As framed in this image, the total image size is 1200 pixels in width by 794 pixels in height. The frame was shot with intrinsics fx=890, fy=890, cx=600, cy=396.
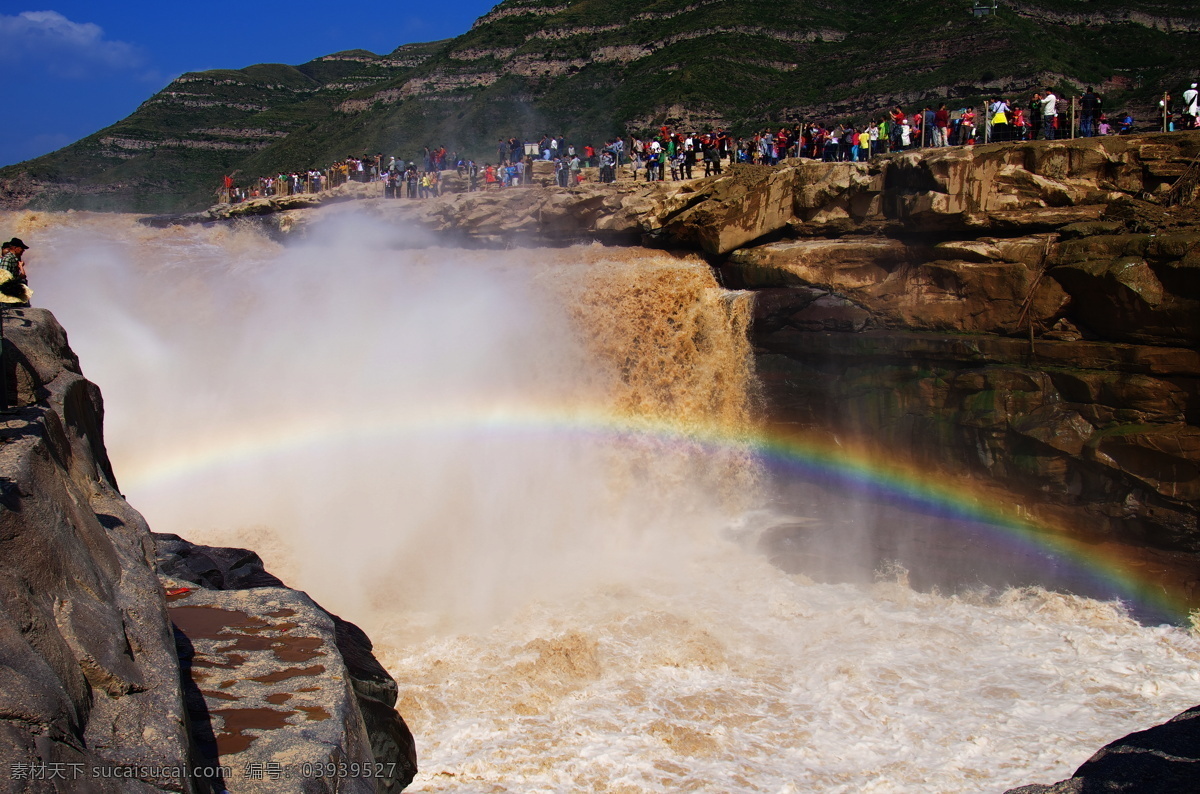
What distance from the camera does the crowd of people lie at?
1677 cm

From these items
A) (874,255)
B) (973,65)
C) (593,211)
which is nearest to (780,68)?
(973,65)

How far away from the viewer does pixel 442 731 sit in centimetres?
992

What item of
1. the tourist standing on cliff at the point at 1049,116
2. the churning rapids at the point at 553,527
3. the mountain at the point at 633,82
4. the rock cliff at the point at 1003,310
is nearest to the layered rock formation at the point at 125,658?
the churning rapids at the point at 553,527

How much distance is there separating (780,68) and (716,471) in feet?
135

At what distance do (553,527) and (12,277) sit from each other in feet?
32.2

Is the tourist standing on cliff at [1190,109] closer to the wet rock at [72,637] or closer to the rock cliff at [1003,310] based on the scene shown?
the rock cliff at [1003,310]

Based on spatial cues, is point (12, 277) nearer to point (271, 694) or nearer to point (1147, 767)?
point (271, 694)

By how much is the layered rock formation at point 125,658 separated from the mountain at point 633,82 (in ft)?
112

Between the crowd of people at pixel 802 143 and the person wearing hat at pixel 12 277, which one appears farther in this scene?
the crowd of people at pixel 802 143

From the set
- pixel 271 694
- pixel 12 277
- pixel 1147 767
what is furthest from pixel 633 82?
pixel 1147 767

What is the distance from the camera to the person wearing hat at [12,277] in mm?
7562

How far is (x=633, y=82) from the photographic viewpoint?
54531mm

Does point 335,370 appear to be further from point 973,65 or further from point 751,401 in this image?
point 973,65

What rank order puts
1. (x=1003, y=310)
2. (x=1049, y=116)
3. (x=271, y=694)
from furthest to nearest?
(x=1049, y=116), (x=1003, y=310), (x=271, y=694)
